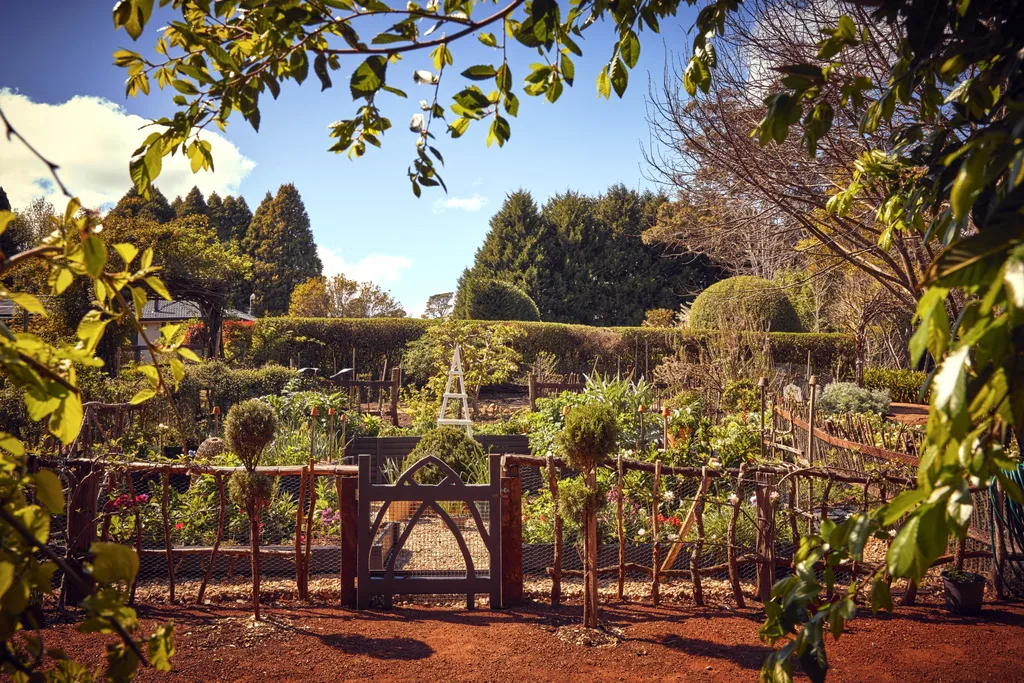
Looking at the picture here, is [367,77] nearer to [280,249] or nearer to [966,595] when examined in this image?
[966,595]

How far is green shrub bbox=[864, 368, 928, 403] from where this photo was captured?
38.0ft

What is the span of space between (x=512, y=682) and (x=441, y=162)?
249cm

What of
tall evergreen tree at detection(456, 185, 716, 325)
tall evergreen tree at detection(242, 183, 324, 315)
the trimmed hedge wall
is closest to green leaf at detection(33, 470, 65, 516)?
the trimmed hedge wall

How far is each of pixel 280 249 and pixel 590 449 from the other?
3101cm

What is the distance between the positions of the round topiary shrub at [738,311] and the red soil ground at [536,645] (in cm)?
1032

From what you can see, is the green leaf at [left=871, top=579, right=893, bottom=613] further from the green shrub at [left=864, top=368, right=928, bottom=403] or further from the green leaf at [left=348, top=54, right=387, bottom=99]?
the green shrub at [left=864, top=368, right=928, bottom=403]

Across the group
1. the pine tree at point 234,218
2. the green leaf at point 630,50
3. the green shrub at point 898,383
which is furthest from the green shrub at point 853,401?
the pine tree at point 234,218

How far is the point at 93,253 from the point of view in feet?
2.85

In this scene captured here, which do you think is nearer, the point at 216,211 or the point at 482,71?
the point at 482,71

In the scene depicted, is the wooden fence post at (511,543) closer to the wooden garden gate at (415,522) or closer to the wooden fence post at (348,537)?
the wooden garden gate at (415,522)

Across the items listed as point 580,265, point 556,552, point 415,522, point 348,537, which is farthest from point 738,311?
point 580,265

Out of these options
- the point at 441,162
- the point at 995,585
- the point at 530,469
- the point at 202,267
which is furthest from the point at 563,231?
the point at 441,162

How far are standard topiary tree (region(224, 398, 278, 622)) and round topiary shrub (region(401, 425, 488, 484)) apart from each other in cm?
225

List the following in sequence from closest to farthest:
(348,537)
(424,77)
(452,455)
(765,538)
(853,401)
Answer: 1. (424,77)
2. (765,538)
3. (348,537)
4. (452,455)
5. (853,401)
